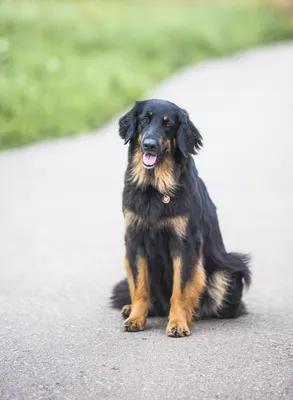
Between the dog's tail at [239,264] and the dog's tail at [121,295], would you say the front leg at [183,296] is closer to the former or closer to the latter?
the dog's tail at [239,264]

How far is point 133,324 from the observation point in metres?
6.21

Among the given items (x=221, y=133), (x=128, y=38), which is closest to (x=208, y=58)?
(x=128, y=38)

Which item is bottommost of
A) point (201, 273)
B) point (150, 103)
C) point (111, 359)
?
point (111, 359)

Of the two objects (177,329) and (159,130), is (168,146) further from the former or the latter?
(177,329)

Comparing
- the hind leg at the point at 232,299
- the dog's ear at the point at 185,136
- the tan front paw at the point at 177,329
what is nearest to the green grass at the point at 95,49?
the hind leg at the point at 232,299

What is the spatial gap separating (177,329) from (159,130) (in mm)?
1255

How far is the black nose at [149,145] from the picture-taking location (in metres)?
5.86

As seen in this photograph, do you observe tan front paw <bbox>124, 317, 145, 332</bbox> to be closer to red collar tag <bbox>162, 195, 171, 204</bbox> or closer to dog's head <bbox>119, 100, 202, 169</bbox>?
red collar tag <bbox>162, 195, 171, 204</bbox>

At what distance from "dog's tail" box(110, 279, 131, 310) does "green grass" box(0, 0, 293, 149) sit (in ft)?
27.2

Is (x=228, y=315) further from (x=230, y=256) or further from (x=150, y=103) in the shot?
(x=150, y=103)

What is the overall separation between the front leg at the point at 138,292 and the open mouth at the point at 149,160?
63 cm

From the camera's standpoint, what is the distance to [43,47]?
2127cm

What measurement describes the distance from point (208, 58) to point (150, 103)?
16.9m

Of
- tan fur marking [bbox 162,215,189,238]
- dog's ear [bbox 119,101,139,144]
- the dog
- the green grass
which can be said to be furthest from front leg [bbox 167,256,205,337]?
the green grass
